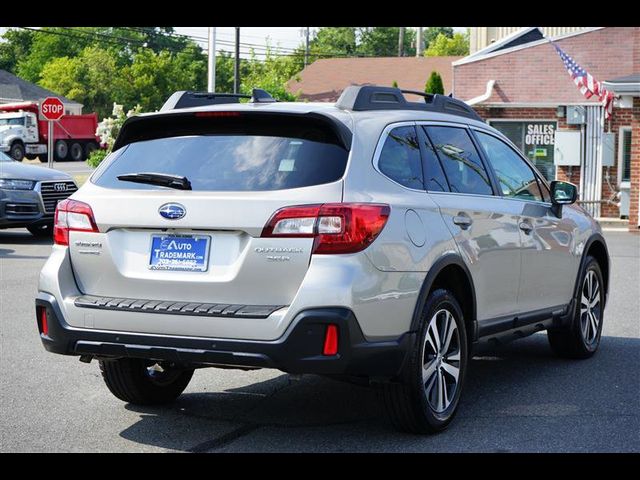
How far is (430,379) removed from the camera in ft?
19.8

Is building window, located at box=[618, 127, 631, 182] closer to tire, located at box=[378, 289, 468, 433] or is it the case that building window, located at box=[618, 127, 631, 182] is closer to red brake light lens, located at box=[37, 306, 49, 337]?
tire, located at box=[378, 289, 468, 433]

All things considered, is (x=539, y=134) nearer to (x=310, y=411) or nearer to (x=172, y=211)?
(x=310, y=411)

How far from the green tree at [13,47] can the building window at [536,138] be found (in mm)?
91231

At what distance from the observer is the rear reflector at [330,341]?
5301 mm

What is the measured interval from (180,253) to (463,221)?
1.76m

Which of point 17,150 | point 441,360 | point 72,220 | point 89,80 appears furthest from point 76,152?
point 441,360

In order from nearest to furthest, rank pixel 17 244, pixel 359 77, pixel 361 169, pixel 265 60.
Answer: pixel 361 169
pixel 17 244
pixel 359 77
pixel 265 60

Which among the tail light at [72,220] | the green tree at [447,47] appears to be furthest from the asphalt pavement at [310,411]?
the green tree at [447,47]

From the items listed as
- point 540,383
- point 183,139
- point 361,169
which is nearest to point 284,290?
point 361,169

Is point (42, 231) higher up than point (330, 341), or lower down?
lower down

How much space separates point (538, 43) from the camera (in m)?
29.1

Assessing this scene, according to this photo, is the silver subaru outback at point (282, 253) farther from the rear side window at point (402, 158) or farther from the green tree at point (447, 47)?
the green tree at point (447, 47)

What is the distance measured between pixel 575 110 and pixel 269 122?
23.6 meters

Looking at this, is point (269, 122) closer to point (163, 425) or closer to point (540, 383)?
point (163, 425)
